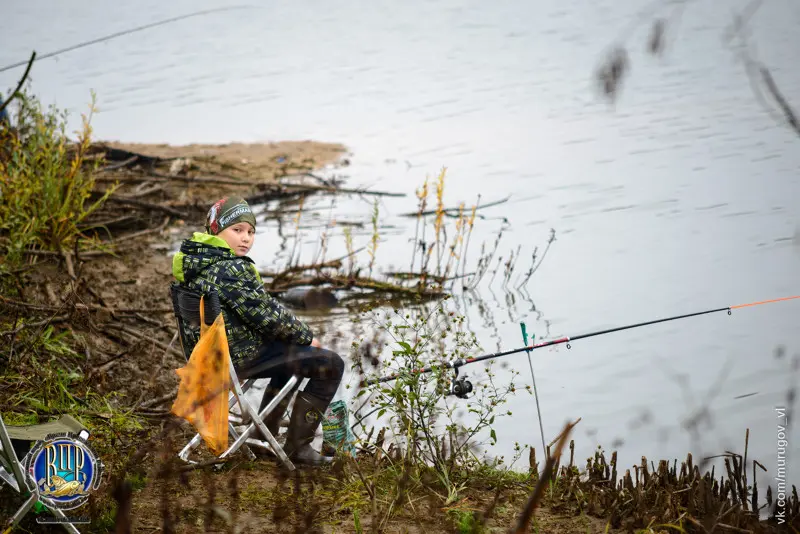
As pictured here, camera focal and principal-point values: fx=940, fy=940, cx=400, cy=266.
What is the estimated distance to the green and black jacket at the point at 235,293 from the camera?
13.9ft

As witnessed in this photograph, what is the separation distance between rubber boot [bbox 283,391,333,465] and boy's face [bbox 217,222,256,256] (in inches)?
30.3

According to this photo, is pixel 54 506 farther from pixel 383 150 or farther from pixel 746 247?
pixel 383 150

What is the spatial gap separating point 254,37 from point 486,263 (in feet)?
75.0

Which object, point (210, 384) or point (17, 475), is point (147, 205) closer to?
point (210, 384)

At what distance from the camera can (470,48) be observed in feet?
87.9

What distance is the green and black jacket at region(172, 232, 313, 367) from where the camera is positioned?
4.25 m

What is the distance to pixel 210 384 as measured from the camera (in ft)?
13.2

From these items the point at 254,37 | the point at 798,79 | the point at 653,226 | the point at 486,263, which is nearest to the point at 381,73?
the point at 254,37

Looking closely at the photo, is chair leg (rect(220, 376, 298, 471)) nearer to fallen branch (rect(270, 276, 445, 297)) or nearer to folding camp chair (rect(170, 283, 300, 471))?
folding camp chair (rect(170, 283, 300, 471))

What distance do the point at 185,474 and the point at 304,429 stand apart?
1392 mm

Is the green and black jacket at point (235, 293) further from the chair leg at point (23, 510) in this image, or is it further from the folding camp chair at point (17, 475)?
the chair leg at point (23, 510)

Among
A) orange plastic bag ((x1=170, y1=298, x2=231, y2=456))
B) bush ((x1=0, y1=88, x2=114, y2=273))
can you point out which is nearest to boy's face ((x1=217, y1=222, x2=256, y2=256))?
orange plastic bag ((x1=170, y1=298, x2=231, y2=456))

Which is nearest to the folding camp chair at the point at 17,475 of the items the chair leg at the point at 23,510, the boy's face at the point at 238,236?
the chair leg at the point at 23,510

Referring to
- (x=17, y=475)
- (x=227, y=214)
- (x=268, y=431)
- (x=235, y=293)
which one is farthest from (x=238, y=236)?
(x=17, y=475)
